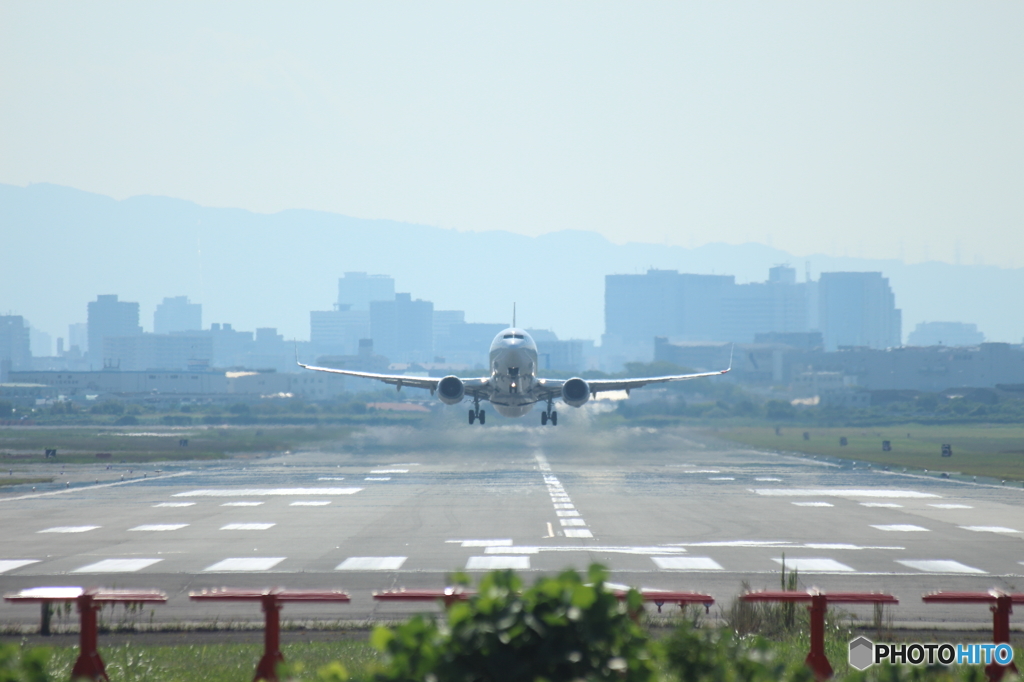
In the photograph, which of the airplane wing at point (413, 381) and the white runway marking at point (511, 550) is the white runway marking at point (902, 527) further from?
the airplane wing at point (413, 381)

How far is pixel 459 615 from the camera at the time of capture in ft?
23.0

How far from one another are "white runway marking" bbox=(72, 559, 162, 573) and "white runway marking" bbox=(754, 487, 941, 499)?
29.8 metres

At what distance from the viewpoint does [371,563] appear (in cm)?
2553

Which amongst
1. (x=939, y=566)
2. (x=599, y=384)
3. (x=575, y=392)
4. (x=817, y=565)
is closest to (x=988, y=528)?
(x=939, y=566)

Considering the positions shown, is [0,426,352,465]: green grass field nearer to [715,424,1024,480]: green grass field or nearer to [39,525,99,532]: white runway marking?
[715,424,1024,480]: green grass field

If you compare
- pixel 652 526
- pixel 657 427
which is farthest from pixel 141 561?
pixel 657 427

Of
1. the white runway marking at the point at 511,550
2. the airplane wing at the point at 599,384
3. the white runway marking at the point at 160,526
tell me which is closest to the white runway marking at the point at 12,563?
the white runway marking at the point at 160,526

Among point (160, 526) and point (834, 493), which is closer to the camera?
point (160, 526)

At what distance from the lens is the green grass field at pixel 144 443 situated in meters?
80.4

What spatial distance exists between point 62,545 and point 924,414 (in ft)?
438

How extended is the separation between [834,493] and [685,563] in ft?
85.0

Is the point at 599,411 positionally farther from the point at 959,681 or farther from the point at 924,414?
the point at 959,681

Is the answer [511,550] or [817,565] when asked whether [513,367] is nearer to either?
[511,550]

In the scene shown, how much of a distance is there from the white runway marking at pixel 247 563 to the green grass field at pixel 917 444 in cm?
4677
